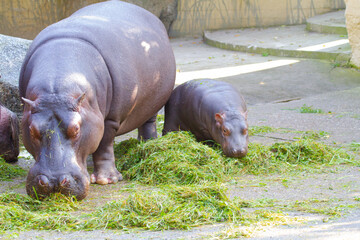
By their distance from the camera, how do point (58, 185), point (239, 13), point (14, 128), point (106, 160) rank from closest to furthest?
point (58, 185) < point (106, 160) < point (14, 128) < point (239, 13)

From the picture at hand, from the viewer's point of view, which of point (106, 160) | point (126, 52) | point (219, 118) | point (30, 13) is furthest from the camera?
point (30, 13)

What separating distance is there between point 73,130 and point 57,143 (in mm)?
146

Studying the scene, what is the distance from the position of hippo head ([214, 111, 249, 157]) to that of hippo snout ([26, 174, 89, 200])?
1702 mm

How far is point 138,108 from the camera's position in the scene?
17.6 feet

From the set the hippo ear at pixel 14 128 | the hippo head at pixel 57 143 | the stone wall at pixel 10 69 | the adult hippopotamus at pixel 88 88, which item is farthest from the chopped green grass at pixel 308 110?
the hippo head at pixel 57 143

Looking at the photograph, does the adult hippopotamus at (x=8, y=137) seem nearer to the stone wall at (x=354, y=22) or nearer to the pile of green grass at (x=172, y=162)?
the pile of green grass at (x=172, y=162)

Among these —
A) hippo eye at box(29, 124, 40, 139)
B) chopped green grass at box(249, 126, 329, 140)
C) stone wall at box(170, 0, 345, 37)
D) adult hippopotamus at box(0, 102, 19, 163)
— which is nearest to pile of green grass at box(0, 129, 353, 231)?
hippo eye at box(29, 124, 40, 139)

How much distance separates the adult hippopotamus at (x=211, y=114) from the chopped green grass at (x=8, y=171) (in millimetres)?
1853

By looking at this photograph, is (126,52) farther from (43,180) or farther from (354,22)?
(354,22)

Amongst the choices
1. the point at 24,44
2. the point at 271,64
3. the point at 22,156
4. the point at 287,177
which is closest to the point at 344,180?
the point at 287,177

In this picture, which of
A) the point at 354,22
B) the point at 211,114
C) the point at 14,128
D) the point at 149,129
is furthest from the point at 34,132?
the point at 354,22

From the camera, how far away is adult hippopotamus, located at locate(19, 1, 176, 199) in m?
3.90

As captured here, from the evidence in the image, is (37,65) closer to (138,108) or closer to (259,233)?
(138,108)

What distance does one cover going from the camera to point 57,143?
3.88 metres
